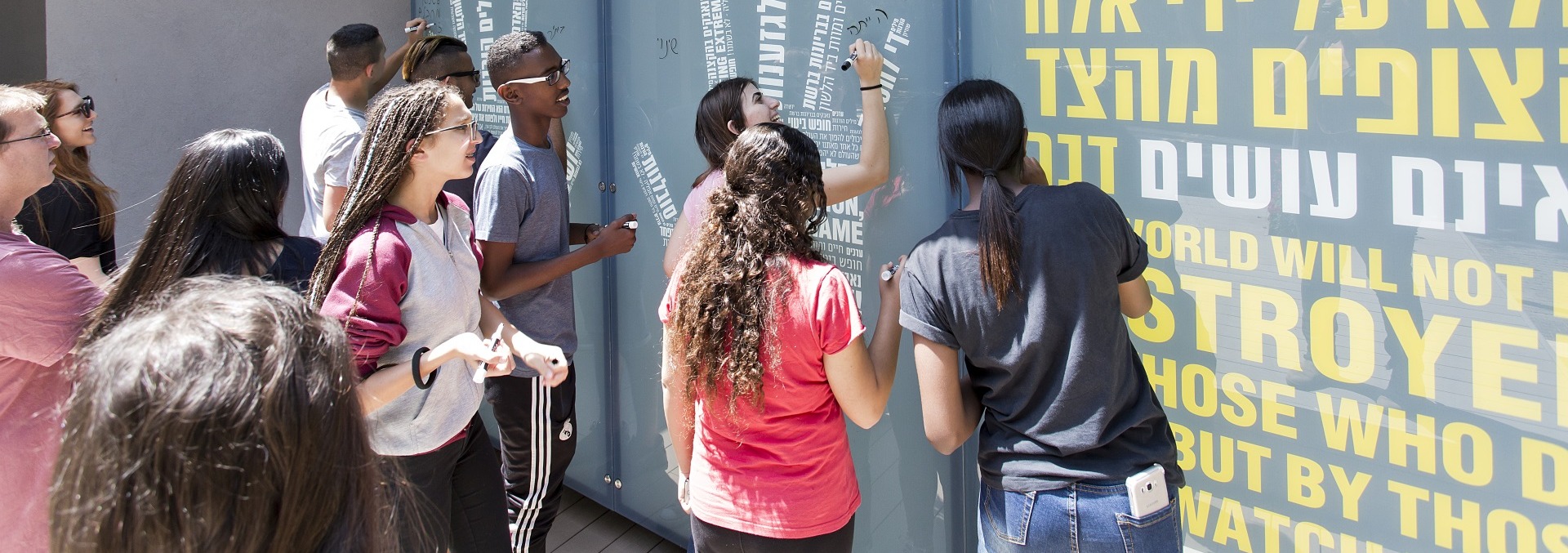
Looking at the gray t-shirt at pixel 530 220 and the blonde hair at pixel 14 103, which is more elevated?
the blonde hair at pixel 14 103

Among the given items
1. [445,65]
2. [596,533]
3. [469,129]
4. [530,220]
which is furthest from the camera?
[596,533]

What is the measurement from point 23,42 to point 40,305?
2.98 metres

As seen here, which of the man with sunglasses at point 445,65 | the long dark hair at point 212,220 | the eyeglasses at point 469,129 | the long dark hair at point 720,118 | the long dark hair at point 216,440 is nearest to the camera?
the long dark hair at point 216,440

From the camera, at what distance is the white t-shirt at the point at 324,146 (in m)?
3.20

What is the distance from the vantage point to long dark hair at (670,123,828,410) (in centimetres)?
186

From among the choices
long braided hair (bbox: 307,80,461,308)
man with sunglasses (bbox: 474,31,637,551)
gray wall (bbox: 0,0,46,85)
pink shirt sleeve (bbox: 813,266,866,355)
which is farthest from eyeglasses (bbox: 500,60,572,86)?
gray wall (bbox: 0,0,46,85)

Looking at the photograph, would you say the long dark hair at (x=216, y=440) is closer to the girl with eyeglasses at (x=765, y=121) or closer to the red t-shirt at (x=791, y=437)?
the red t-shirt at (x=791, y=437)

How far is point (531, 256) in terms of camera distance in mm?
2764

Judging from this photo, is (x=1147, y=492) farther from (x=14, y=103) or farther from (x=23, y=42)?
(x=23, y=42)

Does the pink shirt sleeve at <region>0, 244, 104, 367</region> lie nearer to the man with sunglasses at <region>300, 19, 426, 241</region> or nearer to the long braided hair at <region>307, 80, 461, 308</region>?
the long braided hair at <region>307, 80, 461, 308</region>

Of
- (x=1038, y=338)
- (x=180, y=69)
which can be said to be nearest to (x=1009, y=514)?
(x=1038, y=338)

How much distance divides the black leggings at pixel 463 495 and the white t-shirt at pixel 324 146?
112 cm

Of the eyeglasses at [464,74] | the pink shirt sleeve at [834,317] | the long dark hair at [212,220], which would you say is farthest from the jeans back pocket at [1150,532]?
the eyeglasses at [464,74]

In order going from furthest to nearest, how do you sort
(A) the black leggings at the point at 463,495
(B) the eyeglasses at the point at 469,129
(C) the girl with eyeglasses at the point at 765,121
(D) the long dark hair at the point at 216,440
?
(C) the girl with eyeglasses at the point at 765,121, (A) the black leggings at the point at 463,495, (B) the eyeglasses at the point at 469,129, (D) the long dark hair at the point at 216,440
